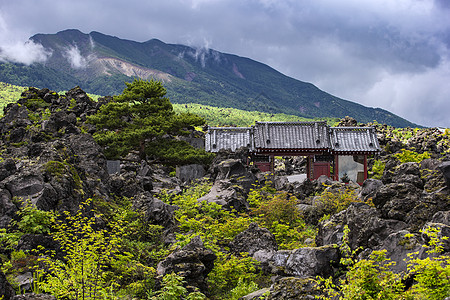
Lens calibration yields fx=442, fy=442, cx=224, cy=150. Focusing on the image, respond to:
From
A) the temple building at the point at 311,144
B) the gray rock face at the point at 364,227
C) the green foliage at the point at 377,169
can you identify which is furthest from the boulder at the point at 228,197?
the green foliage at the point at 377,169

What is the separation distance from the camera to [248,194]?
25.1m

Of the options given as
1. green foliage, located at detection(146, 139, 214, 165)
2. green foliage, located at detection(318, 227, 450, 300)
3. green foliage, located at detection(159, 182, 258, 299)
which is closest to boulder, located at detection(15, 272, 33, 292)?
green foliage, located at detection(159, 182, 258, 299)

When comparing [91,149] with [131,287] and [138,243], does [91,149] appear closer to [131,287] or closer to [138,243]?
[138,243]

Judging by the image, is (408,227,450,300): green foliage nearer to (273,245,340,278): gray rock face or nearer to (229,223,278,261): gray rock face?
(273,245,340,278): gray rock face

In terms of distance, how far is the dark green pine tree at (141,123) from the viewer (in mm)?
30642

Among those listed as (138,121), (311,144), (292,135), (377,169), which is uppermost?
(138,121)

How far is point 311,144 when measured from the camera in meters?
37.2

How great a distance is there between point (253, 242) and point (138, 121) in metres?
20.2

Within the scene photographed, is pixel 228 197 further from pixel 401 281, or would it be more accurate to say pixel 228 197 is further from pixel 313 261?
pixel 401 281

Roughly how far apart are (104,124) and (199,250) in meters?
22.9

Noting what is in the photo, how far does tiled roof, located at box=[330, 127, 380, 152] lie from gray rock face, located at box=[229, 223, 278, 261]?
23.4 m

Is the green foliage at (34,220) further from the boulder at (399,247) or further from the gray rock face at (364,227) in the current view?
the boulder at (399,247)

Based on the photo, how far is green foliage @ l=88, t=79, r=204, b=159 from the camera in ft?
100

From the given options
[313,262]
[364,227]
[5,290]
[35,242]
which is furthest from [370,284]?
[35,242]
